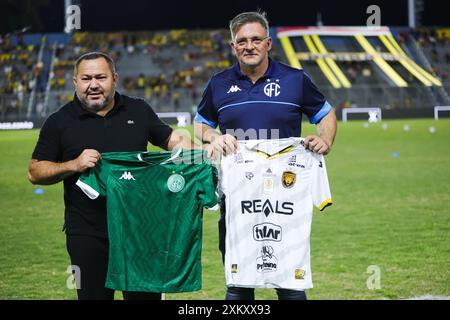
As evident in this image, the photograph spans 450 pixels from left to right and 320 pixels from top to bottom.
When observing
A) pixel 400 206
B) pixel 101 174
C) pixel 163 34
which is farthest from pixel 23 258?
pixel 163 34

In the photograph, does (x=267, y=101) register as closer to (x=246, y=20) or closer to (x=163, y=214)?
(x=246, y=20)

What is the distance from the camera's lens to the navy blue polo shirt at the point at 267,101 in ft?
12.1

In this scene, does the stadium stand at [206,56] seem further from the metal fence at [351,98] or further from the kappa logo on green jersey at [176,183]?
the kappa logo on green jersey at [176,183]

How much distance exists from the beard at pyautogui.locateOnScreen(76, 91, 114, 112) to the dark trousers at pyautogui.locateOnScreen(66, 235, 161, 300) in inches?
27.7

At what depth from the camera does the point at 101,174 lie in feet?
12.1

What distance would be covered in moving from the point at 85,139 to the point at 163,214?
2.01 ft

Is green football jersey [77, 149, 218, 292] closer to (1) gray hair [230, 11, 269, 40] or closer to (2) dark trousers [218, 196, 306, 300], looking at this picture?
(2) dark trousers [218, 196, 306, 300]

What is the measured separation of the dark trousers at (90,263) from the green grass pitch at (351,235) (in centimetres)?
203

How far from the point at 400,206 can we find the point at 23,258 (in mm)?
5274

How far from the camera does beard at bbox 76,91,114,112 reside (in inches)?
141

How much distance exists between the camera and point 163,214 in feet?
12.5

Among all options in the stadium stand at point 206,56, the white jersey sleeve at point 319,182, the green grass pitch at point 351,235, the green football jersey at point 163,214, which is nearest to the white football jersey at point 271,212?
the white jersey sleeve at point 319,182

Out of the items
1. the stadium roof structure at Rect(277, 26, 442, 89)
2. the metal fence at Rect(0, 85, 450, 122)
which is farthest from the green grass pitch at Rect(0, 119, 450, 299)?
the stadium roof structure at Rect(277, 26, 442, 89)
